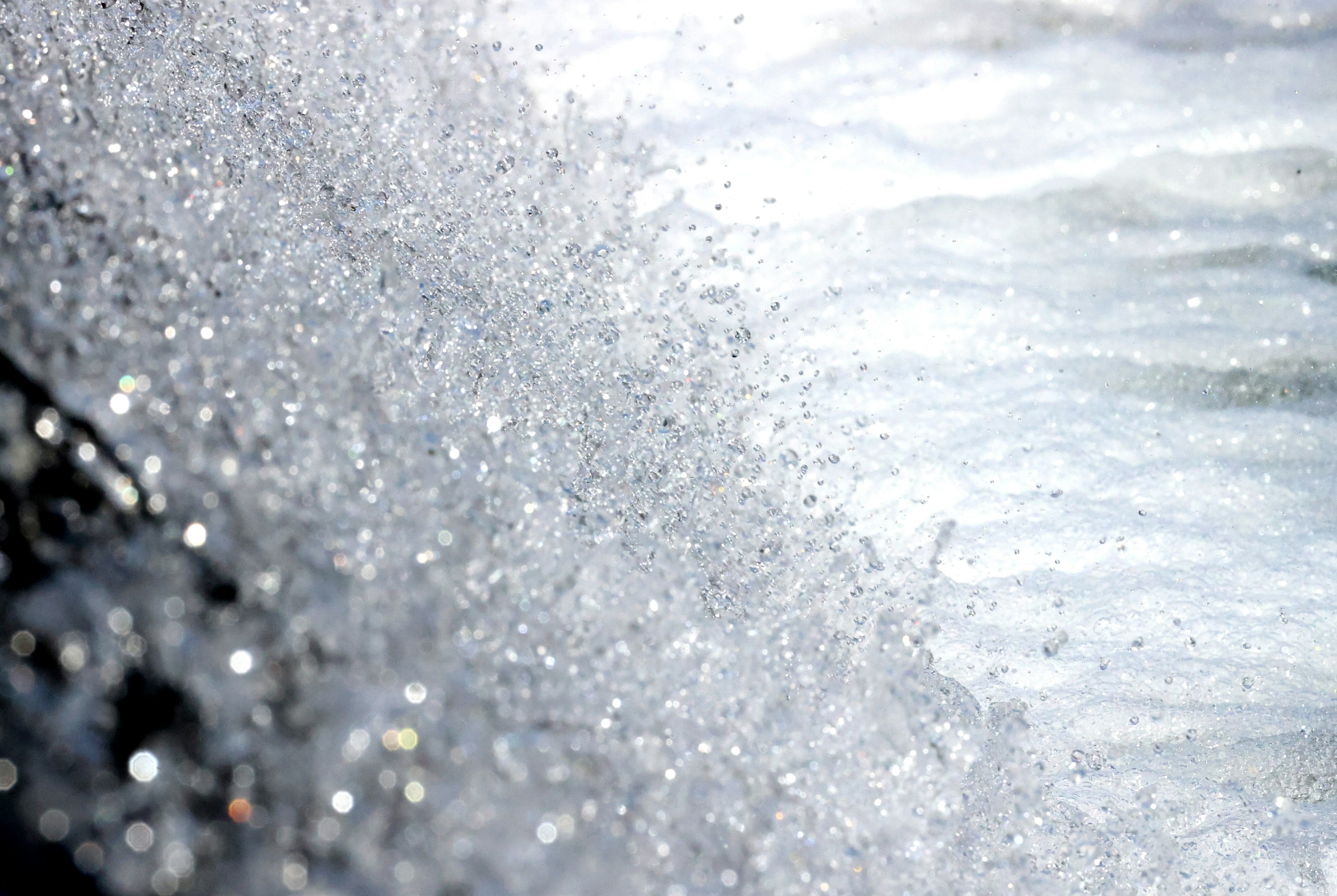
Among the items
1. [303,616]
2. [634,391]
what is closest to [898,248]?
[634,391]

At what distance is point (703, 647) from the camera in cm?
60

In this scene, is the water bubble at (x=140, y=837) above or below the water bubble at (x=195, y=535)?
below

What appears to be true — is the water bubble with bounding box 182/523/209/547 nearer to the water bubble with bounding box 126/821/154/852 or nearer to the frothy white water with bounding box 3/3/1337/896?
the frothy white water with bounding box 3/3/1337/896

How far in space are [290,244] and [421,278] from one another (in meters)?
0.15

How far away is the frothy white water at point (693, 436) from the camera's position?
0.42m

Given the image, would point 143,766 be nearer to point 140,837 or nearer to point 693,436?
point 140,837

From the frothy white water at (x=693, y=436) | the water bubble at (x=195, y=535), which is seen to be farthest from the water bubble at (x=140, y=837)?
the water bubble at (x=195, y=535)

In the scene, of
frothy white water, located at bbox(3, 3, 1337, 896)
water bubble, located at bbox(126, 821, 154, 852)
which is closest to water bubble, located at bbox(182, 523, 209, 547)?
frothy white water, located at bbox(3, 3, 1337, 896)

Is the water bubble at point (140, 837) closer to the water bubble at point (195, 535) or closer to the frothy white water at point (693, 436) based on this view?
the frothy white water at point (693, 436)

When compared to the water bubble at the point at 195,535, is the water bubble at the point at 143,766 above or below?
below

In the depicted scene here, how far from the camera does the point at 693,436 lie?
2.68ft

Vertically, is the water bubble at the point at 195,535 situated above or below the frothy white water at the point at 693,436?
above

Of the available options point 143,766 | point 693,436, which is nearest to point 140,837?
point 143,766

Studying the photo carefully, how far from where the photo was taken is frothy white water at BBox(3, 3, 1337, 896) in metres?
0.42
